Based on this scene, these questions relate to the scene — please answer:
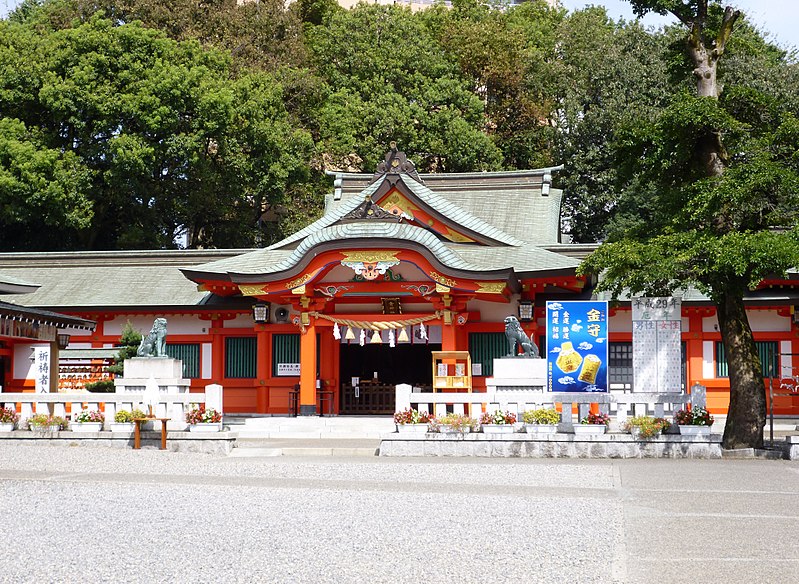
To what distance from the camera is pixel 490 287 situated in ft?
78.5

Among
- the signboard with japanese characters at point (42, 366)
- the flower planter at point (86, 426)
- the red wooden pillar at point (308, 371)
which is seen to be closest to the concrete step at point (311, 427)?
the red wooden pillar at point (308, 371)

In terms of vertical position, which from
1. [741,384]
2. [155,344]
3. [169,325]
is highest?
[169,325]

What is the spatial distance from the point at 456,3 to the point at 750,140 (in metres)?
35.8

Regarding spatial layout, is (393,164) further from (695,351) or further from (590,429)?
(590,429)

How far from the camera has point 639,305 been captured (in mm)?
18156

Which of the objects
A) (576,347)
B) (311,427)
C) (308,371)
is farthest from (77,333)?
(576,347)

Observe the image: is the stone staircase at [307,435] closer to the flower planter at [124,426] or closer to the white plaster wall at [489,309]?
the flower planter at [124,426]

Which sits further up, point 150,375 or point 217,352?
point 217,352

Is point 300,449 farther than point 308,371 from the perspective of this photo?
No

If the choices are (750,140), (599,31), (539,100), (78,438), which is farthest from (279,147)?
(750,140)

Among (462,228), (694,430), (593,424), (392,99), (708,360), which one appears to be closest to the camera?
(694,430)

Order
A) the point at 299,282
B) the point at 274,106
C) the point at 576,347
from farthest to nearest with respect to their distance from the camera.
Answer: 1. the point at 274,106
2. the point at 299,282
3. the point at 576,347

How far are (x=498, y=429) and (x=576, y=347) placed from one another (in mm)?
2237

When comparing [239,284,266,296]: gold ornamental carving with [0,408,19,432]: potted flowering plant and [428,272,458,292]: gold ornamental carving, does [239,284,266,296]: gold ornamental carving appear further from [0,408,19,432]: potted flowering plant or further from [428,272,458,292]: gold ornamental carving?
[0,408,19,432]: potted flowering plant
